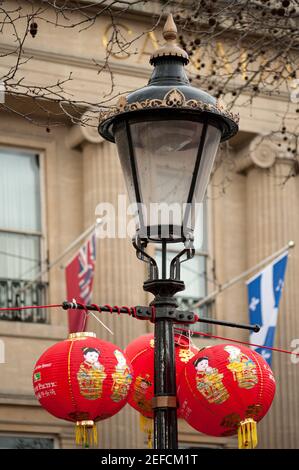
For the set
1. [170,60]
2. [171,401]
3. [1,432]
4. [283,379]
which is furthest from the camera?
[283,379]

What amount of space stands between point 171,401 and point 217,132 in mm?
1747

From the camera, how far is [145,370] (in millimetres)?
12562

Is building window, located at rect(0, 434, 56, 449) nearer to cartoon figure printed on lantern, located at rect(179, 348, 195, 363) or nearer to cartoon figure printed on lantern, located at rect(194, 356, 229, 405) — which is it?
cartoon figure printed on lantern, located at rect(179, 348, 195, 363)

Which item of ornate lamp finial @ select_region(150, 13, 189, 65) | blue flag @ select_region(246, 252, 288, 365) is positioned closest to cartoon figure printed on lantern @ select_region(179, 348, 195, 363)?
ornate lamp finial @ select_region(150, 13, 189, 65)

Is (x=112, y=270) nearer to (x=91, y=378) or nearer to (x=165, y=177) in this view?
(x=91, y=378)

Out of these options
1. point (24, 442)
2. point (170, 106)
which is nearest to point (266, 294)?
point (24, 442)

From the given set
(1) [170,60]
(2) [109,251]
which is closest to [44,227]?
(2) [109,251]

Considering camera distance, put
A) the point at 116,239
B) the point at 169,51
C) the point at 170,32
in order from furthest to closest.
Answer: the point at 116,239 < the point at 170,32 < the point at 169,51

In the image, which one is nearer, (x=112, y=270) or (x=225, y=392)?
(x=225, y=392)

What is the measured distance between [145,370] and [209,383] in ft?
3.13

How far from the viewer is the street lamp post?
10.1 m

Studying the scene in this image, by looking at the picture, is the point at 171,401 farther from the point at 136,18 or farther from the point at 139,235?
the point at 136,18
